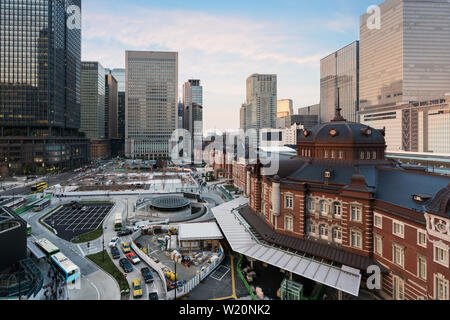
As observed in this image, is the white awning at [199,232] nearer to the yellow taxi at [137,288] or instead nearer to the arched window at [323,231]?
the yellow taxi at [137,288]

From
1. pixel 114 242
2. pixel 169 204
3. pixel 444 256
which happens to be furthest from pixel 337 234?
pixel 169 204

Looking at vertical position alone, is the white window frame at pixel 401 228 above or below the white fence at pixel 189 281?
A: above

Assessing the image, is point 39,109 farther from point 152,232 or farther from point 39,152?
point 152,232

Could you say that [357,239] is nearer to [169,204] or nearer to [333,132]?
[333,132]

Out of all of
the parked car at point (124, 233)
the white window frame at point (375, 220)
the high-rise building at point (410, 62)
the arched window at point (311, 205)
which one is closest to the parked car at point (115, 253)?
the parked car at point (124, 233)
